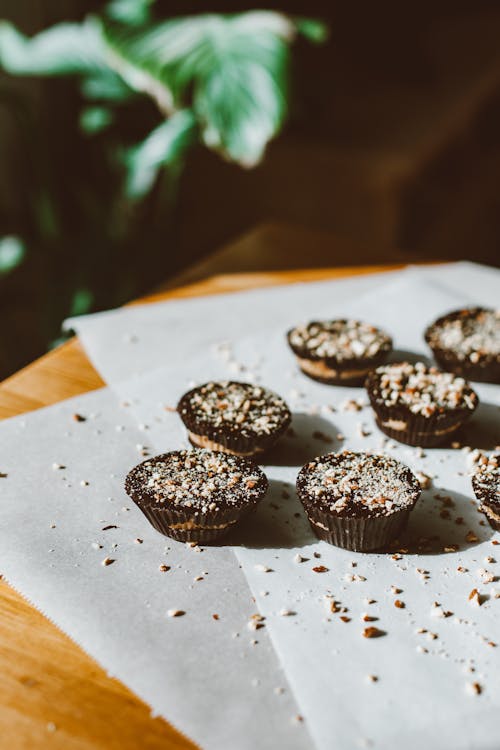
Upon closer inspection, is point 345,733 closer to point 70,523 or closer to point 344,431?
point 70,523

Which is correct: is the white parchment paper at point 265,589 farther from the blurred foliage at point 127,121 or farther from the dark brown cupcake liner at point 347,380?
the blurred foliage at point 127,121

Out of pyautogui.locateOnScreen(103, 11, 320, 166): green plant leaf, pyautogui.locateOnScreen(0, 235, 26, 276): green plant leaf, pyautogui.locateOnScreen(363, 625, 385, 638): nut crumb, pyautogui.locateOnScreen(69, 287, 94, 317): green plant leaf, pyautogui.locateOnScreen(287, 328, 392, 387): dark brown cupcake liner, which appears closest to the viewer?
pyautogui.locateOnScreen(363, 625, 385, 638): nut crumb

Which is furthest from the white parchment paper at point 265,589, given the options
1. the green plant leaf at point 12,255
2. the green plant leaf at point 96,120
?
the green plant leaf at point 96,120

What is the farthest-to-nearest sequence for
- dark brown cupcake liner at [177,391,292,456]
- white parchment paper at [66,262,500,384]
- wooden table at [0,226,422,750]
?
white parchment paper at [66,262,500,384]
dark brown cupcake liner at [177,391,292,456]
wooden table at [0,226,422,750]

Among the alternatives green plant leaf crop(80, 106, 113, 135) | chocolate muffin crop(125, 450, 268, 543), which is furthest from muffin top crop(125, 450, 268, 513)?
green plant leaf crop(80, 106, 113, 135)

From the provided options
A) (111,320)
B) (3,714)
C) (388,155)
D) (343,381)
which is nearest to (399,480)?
(343,381)

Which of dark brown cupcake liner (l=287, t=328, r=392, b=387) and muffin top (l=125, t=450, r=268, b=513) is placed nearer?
muffin top (l=125, t=450, r=268, b=513)

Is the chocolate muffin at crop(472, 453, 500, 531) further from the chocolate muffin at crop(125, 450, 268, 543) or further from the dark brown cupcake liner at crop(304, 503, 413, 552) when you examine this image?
the chocolate muffin at crop(125, 450, 268, 543)
